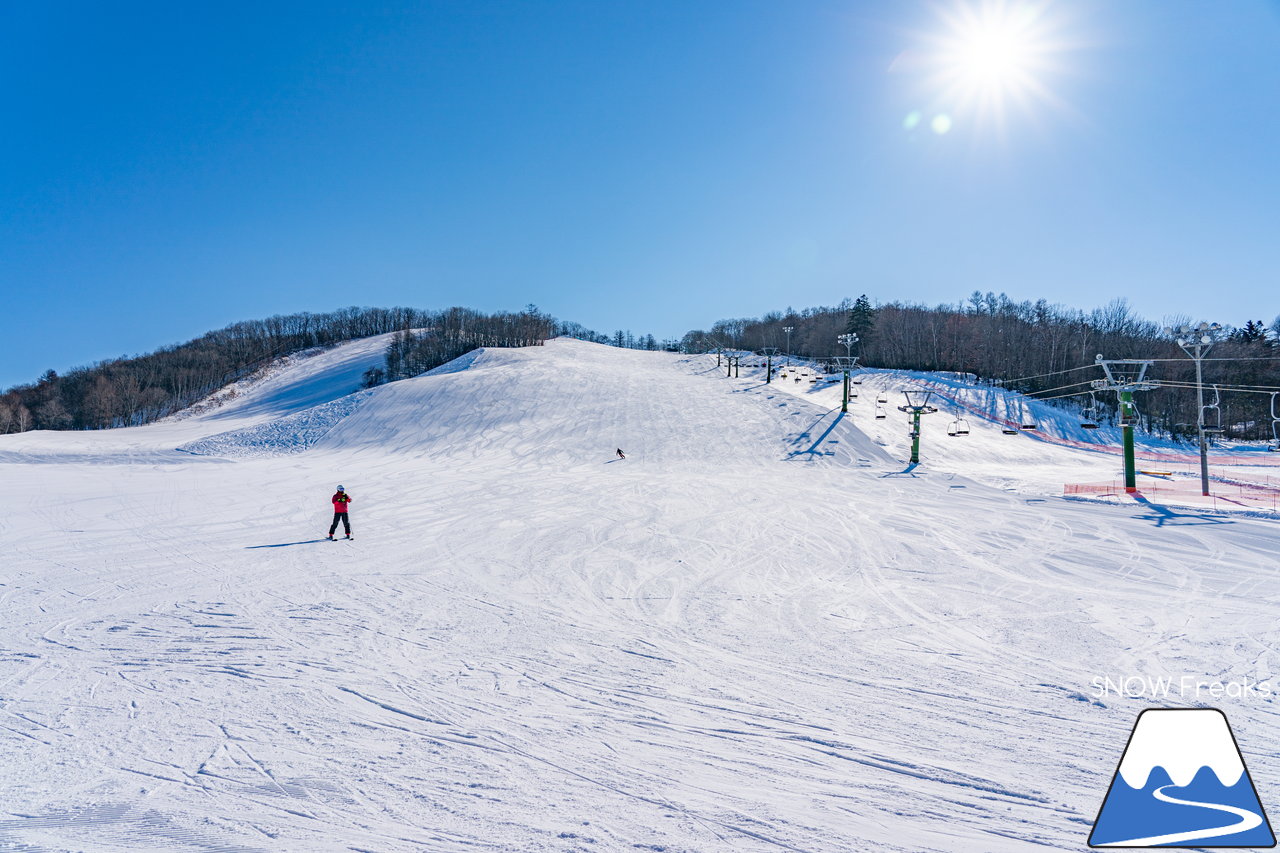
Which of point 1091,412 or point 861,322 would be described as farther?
point 861,322

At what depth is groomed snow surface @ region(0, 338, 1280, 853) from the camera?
14.6 ft

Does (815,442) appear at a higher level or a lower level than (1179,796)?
higher

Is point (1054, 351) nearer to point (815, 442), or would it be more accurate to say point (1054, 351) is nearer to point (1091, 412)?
point (1091, 412)

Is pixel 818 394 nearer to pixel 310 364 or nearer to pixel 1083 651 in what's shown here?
pixel 1083 651

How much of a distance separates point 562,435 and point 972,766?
3490cm

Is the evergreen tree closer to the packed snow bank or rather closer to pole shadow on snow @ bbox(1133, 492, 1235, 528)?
pole shadow on snow @ bbox(1133, 492, 1235, 528)

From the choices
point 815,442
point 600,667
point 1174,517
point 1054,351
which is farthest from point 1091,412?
point 600,667

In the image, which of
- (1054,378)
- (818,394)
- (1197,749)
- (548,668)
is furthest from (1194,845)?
(1054,378)

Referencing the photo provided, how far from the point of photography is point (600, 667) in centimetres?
710

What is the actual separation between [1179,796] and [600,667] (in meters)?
5.57

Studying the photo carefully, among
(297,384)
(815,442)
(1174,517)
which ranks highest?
Result: (297,384)

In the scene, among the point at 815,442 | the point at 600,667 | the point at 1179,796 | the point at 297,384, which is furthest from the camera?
the point at 297,384

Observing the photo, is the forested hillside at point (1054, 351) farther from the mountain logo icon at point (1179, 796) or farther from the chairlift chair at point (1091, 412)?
the mountain logo icon at point (1179, 796)

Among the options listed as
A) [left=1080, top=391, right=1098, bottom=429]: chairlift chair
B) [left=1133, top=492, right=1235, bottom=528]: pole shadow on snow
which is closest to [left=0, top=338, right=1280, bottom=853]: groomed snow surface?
[left=1133, top=492, right=1235, bottom=528]: pole shadow on snow
